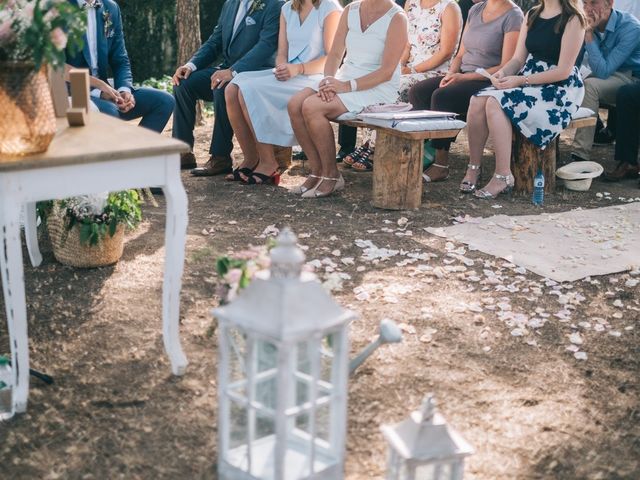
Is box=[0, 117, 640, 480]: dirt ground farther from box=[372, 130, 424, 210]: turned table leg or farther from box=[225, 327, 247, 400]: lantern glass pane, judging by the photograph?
box=[372, 130, 424, 210]: turned table leg

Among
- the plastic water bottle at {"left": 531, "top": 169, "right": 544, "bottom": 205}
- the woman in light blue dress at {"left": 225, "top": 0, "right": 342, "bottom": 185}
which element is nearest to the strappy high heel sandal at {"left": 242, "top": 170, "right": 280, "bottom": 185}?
the woman in light blue dress at {"left": 225, "top": 0, "right": 342, "bottom": 185}

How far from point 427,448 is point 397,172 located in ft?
10.9

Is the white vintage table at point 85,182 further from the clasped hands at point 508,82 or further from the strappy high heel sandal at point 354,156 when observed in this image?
the strappy high heel sandal at point 354,156

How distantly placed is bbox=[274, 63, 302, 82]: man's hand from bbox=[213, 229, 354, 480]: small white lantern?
3.67 meters

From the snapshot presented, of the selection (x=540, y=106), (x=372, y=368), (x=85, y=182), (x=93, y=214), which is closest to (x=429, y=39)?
(x=540, y=106)

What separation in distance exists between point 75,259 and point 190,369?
123 centimetres

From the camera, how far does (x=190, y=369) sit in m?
2.83

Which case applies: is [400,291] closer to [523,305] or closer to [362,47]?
[523,305]

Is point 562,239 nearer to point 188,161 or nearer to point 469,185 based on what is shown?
point 469,185

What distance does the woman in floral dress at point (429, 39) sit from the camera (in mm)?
Answer: 6070

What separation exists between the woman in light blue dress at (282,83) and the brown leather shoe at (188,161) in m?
0.54

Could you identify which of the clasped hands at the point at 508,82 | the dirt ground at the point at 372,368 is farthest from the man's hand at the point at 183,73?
the clasped hands at the point at 508,82

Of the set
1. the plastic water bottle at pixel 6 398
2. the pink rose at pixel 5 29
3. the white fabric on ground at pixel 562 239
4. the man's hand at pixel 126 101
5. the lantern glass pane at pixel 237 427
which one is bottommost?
the white fabric on ground at pixel 562 239

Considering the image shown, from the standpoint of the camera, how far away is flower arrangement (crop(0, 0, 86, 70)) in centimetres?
217
